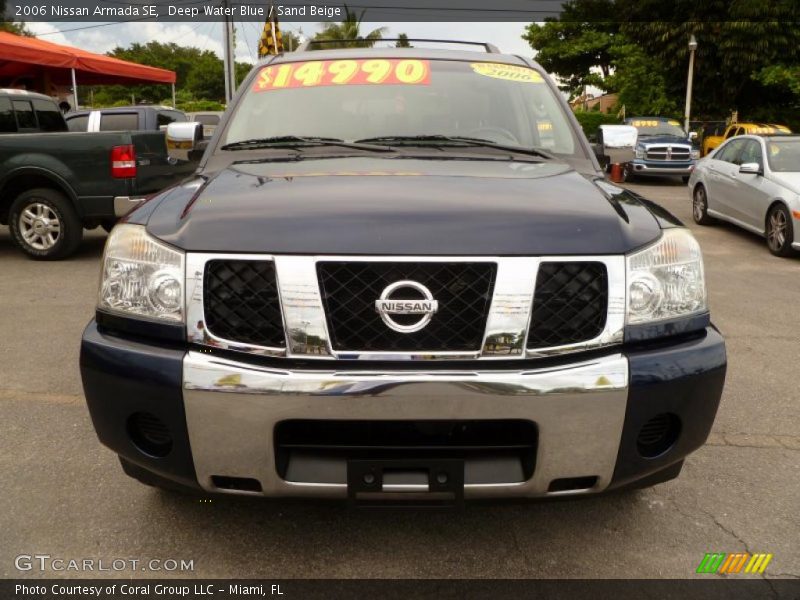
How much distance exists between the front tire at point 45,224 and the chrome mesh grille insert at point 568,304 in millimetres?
7011

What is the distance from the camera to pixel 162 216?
236 centimetres

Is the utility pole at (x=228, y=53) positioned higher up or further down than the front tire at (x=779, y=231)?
higher up

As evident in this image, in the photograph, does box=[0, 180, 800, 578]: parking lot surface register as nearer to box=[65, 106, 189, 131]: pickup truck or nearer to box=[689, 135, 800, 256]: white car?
box=[689, 135, 800, 256]: white car

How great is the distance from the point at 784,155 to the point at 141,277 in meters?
9.37

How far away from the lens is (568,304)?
7.03ft

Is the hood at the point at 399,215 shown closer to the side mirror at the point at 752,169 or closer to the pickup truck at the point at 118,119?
the side mirror at the point at 752,169

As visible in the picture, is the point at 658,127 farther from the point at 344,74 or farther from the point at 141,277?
the point at 141,277

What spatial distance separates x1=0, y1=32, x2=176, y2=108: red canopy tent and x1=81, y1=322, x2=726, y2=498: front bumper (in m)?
14.5

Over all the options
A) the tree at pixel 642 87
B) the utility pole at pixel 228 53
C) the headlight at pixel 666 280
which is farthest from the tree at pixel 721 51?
the headlight at pixel 666 280

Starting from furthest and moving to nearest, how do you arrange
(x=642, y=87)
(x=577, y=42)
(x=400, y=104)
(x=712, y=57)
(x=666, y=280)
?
(x=577, y=42) → (x=642, y=87) → (x=712, y=57) → (x=400, y=104) → (x=666, y=280)

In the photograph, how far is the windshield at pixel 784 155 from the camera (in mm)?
9195

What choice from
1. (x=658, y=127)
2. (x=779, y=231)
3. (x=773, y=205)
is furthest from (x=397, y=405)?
(x=658, y=127)

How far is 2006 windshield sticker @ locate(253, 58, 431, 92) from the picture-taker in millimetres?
3539

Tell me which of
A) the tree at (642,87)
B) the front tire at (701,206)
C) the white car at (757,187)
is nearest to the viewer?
the white car at (757,187)
